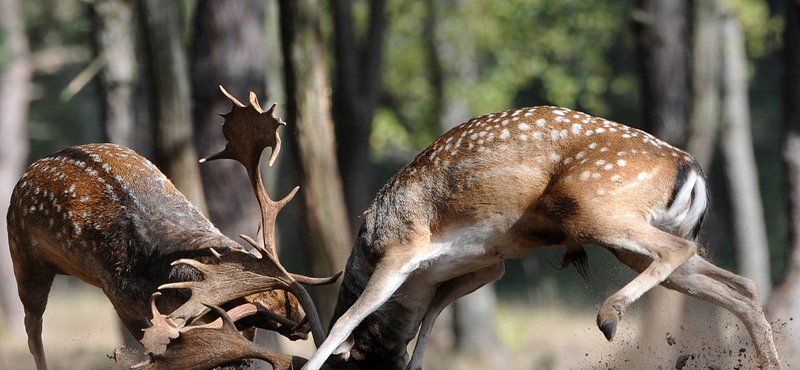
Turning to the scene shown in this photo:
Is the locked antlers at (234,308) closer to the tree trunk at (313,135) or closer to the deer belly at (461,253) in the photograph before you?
the deer belly at (461,253)

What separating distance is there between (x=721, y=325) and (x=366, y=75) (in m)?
5.78

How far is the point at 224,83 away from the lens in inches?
351

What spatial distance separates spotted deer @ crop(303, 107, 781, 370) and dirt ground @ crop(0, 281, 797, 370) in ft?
7.91

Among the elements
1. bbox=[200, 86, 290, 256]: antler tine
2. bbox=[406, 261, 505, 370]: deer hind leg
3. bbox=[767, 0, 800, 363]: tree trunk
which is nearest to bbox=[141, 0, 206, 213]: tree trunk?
bbox=[200, 86, 290, 256]: antler tine

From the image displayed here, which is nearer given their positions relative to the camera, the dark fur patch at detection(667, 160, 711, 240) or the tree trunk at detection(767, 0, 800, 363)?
the dark fur patch at detection(667, 160, 711, 240)

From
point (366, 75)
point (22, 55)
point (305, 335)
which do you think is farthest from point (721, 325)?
point (22, 55)

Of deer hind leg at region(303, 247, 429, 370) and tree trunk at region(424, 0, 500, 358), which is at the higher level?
deer hind leg at region(303, 247, 429, 370)

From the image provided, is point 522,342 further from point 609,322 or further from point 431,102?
point 609,322

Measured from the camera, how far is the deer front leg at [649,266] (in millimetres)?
4484

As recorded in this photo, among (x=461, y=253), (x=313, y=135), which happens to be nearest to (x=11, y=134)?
(x=313, y=135)

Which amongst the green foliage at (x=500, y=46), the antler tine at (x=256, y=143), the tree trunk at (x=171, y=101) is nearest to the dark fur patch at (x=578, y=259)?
the antler tine at (x=256, y=143)

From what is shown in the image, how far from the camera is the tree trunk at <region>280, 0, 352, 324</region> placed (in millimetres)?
8359

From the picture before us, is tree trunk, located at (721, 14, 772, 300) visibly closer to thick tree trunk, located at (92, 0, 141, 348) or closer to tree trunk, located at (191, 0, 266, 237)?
tree trunk, located at (191, 0, 266, 237)

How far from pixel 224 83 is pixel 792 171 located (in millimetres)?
6128
